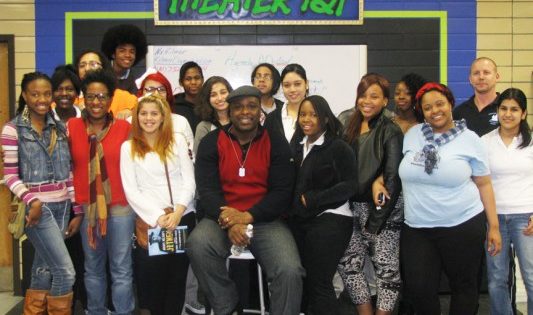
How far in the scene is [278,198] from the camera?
123 inches

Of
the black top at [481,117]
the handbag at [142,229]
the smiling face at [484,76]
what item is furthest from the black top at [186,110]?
the smiling face at [484,76]

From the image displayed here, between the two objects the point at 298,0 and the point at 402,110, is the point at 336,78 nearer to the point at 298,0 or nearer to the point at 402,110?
the point at 298,0

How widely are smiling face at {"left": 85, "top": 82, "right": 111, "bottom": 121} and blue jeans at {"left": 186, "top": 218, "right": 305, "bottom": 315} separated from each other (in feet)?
2.96

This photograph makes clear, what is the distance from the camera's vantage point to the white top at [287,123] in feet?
11.8

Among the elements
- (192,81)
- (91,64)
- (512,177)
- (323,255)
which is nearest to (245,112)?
(323,255)

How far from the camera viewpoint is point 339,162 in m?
3.13

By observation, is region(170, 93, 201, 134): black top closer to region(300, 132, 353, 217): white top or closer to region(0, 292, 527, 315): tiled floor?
region(300, 132, 353, 217): white top

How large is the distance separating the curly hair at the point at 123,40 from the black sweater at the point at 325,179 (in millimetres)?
1912

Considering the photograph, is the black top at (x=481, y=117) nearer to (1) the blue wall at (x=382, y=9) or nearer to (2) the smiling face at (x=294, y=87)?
(2) the smiling face at (x=294, y=87)

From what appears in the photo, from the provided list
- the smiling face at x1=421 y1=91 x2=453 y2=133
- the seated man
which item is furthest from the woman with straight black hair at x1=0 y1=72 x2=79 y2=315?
the smiling face at x1=421 y1=91 x2=453 y2=133

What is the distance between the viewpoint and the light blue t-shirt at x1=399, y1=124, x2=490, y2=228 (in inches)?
118

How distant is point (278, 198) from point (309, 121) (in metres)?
0.49

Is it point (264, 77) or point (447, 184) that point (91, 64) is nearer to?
point (264, 77)

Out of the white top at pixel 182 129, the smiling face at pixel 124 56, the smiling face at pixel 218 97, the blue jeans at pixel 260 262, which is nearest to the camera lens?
the blue jeans at pixel 260 262
